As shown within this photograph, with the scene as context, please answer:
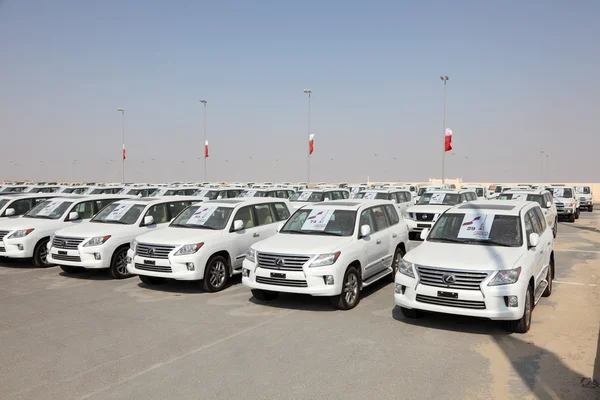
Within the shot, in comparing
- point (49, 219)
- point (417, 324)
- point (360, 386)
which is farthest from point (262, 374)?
point (49, 219)

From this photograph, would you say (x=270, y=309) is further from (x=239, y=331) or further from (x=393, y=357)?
(x=393, y=357)

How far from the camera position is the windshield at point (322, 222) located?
9320 mm

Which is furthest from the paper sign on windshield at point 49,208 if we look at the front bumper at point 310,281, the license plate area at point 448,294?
the license plate area at point 448,294

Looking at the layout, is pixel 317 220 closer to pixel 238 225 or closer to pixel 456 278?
pixel 238 225

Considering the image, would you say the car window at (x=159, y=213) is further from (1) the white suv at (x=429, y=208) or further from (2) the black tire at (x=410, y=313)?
(1) the white suv at (x=429, y=208)

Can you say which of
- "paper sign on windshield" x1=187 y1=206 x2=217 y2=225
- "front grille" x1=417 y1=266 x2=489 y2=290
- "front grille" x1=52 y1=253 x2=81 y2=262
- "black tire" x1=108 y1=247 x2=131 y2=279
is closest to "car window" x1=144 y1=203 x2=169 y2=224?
"black tire" x1=108 y1=247 x2=131 y2=279

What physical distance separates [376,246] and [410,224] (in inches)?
344

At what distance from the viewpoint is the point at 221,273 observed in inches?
402

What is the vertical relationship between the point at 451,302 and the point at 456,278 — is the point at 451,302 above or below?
below

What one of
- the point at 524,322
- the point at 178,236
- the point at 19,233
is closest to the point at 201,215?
the point at 178,236

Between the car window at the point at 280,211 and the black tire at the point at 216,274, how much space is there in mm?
2298

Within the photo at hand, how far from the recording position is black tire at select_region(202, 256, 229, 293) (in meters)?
9.80

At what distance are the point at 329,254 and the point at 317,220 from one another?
1.58 meters

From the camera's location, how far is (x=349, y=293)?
28.2ft
